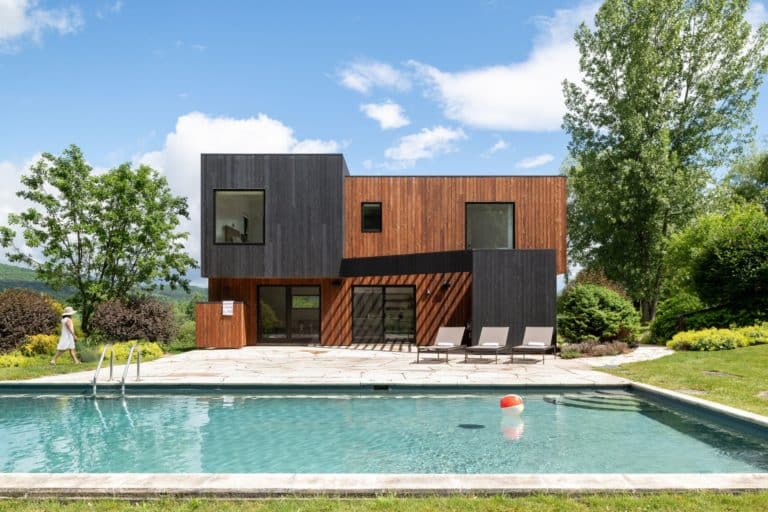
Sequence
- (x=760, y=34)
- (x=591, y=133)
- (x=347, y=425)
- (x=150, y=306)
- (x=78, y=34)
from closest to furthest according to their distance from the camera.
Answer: (x=347, y=425)
(x=78, y=34)
(x=150, y=306)
(x=760, y=34)
(x=591, y=133)

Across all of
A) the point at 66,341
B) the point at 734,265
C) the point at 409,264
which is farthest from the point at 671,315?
the point at 66,341

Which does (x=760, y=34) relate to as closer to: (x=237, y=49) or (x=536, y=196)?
(x=536, y=196)

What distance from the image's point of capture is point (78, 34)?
1422cm

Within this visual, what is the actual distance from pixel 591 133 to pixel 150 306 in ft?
74.0

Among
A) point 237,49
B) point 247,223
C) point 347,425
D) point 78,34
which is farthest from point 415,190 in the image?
point 347,425

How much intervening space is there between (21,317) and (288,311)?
812cm

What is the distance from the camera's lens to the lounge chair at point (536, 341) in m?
15.0

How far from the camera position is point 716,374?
38.2ft

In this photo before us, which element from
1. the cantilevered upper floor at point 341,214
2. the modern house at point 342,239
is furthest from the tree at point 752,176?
the modern house at point 342,239

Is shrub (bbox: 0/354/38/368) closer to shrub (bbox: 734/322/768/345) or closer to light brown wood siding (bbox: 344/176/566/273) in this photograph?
light brown wood siding (bbox: 344/176/566/273)

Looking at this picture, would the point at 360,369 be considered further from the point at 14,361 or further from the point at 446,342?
the point at 14,361

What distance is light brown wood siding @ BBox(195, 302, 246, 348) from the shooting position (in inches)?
757

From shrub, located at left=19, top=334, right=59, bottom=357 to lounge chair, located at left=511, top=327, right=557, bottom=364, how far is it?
508 inches

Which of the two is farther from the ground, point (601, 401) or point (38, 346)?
point (38, 346)
